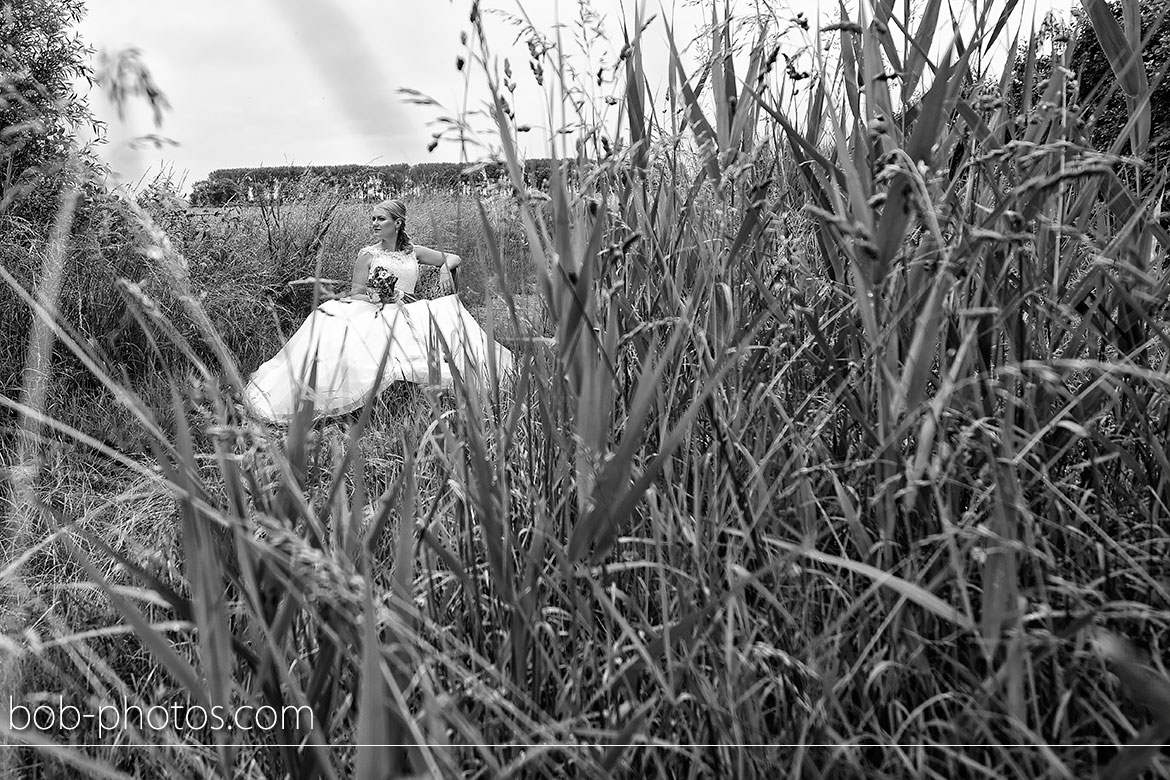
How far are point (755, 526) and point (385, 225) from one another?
5.64 m

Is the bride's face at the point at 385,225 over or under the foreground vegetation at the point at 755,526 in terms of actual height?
over

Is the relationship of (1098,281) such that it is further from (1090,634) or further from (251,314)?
(251,314)

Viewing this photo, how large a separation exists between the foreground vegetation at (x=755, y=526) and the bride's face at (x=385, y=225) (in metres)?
4.98

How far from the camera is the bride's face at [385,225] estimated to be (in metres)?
6.01

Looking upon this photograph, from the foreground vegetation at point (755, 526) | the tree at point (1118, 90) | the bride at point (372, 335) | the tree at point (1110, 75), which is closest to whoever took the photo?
the foreground vegetation at point (755, 526)

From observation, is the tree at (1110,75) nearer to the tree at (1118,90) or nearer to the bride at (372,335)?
the tree at (1118,90)

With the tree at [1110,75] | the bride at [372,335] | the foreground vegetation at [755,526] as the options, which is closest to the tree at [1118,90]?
the tree at [1110,75]

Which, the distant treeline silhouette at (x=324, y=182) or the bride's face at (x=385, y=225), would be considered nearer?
the bride's face at (x=385, y=225)

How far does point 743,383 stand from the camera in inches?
44.9

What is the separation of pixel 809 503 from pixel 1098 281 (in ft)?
1.88

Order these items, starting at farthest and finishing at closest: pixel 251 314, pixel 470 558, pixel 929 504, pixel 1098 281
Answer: pixel 251 314 → pixel 1098 281 → pixel 470 558 → pixel 929 504

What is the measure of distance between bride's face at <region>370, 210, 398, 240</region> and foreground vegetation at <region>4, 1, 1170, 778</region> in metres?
4.98

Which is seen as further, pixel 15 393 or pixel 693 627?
pixel 15 393

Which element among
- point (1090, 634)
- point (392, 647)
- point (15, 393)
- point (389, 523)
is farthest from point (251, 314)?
point (1090, 634)
